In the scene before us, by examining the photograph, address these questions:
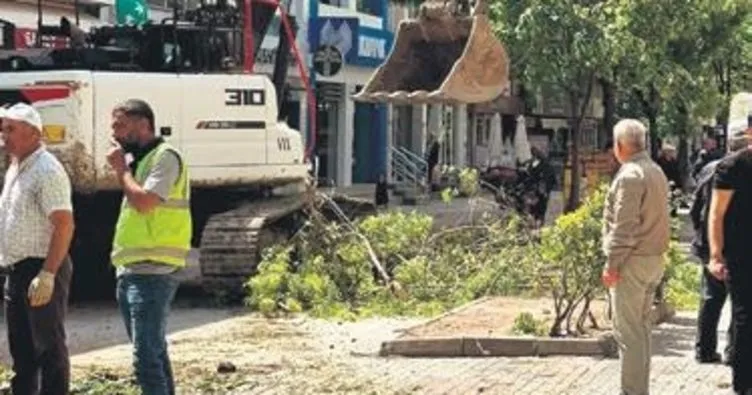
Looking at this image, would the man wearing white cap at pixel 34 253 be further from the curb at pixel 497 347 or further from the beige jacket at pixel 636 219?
the curb at pixel 497 347

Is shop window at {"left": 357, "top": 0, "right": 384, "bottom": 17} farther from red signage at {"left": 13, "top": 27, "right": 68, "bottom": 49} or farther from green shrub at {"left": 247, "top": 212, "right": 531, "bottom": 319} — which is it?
green shrub at {"left": 247, "top": 212, "right": 531, "bottom": 319}

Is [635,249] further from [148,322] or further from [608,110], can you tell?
[608,110]

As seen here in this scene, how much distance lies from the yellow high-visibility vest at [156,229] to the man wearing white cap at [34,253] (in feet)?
1.09

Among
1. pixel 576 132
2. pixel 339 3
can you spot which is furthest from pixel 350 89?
pixel 576 132

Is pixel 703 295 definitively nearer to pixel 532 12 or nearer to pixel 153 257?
pixel 153 257

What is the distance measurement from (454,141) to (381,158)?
268 inches

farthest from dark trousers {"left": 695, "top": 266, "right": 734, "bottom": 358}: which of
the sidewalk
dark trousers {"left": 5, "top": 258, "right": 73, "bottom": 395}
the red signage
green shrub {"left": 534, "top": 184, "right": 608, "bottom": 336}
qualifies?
the red signage

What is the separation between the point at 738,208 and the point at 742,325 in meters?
0.69

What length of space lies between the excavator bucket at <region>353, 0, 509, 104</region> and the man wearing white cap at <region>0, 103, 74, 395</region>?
25.1 feet

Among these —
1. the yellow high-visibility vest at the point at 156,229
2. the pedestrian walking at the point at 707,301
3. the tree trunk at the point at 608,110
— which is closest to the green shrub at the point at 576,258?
the pedestrian walking at the point at 707,301

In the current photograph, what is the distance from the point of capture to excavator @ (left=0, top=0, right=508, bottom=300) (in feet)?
47.9

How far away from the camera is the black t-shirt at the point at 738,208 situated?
29.3 ft

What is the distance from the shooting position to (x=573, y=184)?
25.9 meters

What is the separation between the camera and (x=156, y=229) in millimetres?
8055
